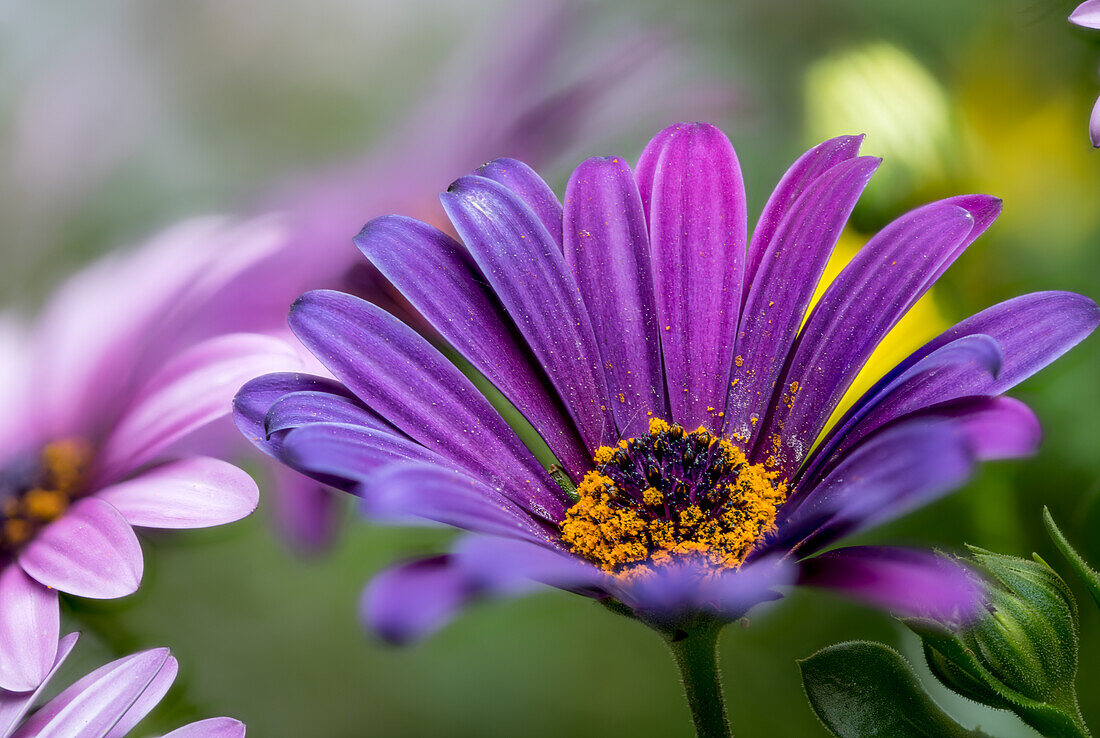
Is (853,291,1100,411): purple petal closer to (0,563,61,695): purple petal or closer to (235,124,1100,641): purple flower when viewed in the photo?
(235,124,1100,641): purple flower

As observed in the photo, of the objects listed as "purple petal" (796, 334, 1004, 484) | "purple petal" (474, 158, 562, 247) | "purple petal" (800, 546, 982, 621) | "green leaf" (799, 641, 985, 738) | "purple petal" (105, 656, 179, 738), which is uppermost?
"purple petal" (474, 158, 562, 247)

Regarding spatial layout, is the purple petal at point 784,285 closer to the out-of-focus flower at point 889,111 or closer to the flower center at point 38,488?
the out-of-focus flower at point 889,111

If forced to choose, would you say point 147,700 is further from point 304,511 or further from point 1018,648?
point 1018,648

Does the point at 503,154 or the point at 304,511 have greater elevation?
the point at 503,154

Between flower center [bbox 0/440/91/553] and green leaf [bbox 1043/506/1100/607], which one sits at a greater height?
flower center [bbox 0/440/91/553]

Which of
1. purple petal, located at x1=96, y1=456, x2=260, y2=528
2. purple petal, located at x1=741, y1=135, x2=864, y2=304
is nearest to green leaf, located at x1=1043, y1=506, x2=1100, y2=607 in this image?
purple petal, located at x1=741, y1=135, x2=864, y2=304

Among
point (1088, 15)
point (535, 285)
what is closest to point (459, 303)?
point (535, 285)
